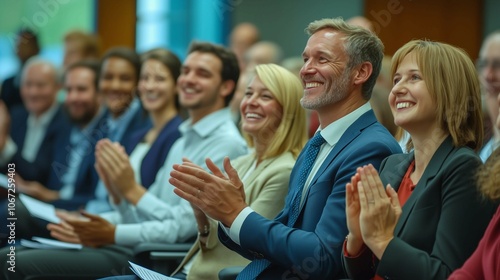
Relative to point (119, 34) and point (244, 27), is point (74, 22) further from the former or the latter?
point (244, 27)

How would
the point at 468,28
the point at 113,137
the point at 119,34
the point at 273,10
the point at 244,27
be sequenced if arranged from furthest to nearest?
the point at 119,34
the point at 273,10
the point at 244,27
the point at 468,28
the point at 113,137

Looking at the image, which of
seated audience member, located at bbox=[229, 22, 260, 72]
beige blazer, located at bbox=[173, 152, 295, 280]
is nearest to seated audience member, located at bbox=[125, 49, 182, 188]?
beige blazer, located at bbox=[173, 152, 295, 280]

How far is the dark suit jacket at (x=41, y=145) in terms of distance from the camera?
4781 mm

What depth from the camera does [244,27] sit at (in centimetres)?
633

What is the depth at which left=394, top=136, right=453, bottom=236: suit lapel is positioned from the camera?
85.3 inches

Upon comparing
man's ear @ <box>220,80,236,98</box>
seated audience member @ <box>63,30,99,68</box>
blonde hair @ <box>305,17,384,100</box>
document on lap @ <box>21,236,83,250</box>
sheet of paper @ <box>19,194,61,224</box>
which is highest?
blonde hair @ <box>305,17,384,100</box>

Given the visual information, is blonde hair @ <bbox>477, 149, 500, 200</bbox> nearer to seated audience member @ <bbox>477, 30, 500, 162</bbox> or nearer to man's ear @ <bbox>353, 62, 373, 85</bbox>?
man's ear @ <bbox>353, 62, 373, 85</bbox>

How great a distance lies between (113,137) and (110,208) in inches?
22.7

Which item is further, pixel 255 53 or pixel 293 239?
pixel 255 53

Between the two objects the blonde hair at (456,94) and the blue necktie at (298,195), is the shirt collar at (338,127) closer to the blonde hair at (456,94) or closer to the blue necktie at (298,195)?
the blue necktie at (298,195)

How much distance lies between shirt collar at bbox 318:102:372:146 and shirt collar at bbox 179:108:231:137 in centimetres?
107

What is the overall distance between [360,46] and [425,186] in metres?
0.58

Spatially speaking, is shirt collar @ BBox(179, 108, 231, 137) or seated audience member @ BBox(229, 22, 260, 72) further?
seated audience member @ BBox(229, 22, 260, 72)

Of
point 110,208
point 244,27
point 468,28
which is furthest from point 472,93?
point 244,27
